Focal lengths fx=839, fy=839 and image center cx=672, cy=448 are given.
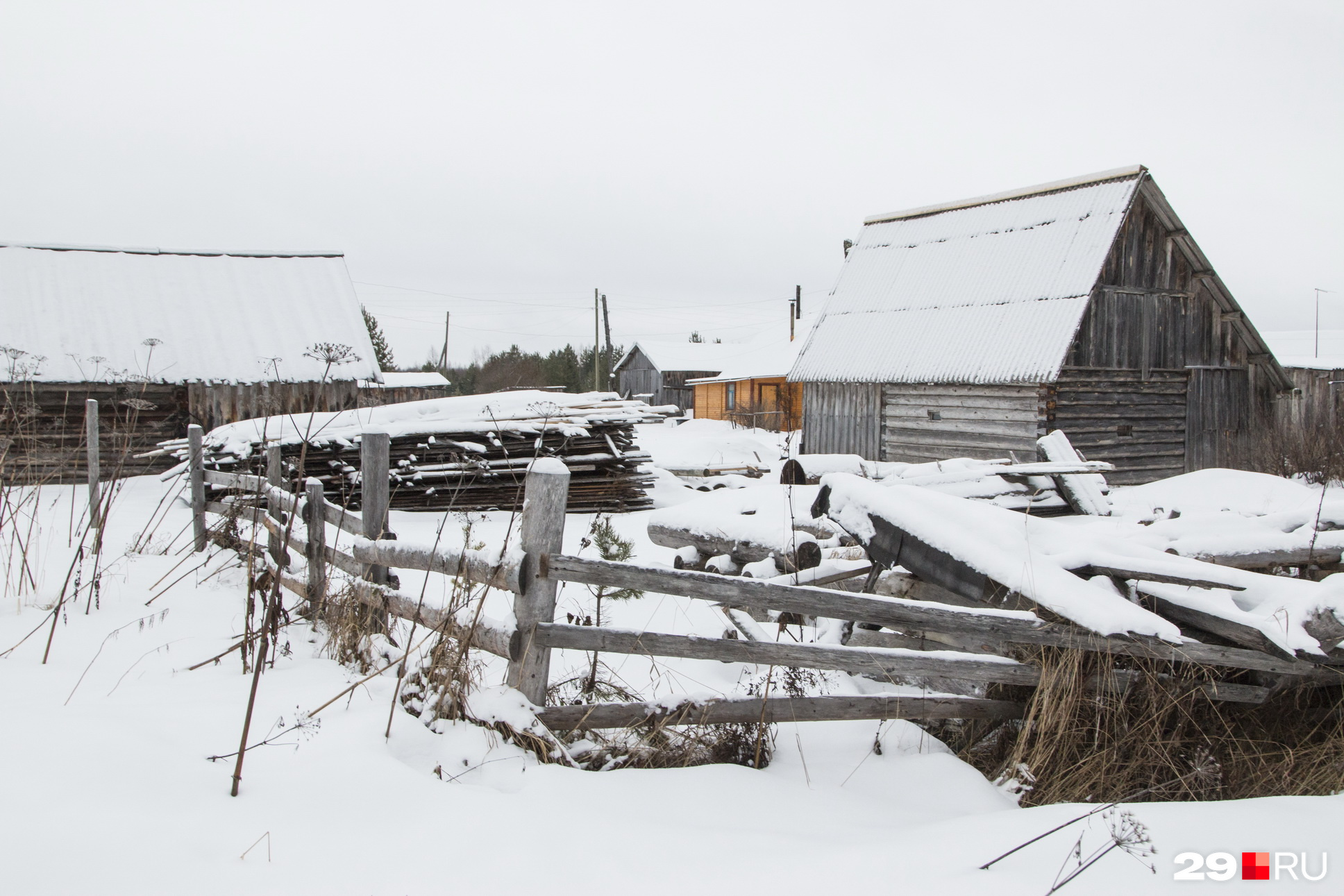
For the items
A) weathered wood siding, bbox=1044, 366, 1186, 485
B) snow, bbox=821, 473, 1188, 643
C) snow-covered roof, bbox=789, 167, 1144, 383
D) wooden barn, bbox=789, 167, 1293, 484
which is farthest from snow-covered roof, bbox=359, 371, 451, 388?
snow, bbox=821, 473, 1188, 643

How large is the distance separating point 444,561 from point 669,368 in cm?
4086

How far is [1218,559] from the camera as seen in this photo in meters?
4.46

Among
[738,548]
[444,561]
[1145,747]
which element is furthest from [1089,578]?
[444,561]

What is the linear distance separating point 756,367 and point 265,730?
3220cm

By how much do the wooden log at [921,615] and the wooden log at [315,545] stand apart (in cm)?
238

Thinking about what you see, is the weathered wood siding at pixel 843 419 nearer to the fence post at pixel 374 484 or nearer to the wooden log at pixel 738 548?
the wooden log at pixel 738 548

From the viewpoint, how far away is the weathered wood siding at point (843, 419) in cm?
1692

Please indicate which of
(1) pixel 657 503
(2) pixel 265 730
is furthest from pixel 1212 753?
(1) pixel 657 503

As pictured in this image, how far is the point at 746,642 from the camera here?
3.45 m

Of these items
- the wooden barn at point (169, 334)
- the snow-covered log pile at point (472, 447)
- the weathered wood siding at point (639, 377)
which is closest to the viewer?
the snow-covered log pile at point (472, 447)

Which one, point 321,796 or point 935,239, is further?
point 935,239

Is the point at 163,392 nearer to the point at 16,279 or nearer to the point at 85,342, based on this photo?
the point at 85,342

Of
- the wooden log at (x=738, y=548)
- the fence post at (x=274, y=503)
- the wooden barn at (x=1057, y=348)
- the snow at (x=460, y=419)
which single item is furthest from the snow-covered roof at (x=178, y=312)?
the wooden log at (x=738, y=548)

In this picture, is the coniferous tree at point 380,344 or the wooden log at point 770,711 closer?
the wooden log at point 770,711
